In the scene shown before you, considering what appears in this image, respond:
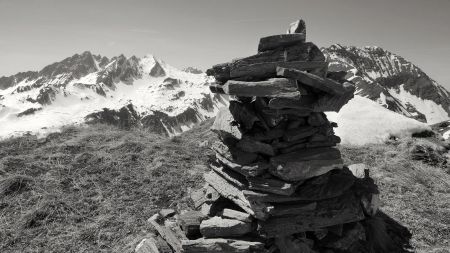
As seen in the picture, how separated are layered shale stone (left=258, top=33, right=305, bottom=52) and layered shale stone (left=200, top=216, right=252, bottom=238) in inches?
155

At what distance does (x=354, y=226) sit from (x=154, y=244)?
191 inches

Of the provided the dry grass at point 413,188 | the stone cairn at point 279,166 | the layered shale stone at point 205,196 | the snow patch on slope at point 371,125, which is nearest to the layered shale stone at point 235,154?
the stone cairn at point 279,166

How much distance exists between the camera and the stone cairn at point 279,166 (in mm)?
6430

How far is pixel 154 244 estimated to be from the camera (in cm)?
714

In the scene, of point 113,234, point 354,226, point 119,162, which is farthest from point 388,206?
point 119,162

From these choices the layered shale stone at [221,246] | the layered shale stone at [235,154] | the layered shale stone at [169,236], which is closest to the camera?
the layered shale stone at [221,246]

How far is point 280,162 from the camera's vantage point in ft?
21.4

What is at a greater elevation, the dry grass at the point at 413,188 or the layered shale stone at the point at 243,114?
the layered shale stone at the point at 243,114

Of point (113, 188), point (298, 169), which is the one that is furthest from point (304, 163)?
point (113, 188)

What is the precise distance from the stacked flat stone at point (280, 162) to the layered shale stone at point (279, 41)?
2 centimetres

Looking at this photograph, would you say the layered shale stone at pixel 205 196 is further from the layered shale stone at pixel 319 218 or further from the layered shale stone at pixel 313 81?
the layered shale stone at pixel 313 81

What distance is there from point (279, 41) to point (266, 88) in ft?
4.09

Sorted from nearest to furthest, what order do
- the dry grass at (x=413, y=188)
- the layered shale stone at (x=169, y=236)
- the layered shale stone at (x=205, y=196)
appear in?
1. the layered shale stone at (x=169, y=236)
2. the layered shale stone at (x=205, y=196)
3. the dry grass at (x=413, y=188)

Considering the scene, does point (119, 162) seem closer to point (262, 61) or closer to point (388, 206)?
point (262, 61)
